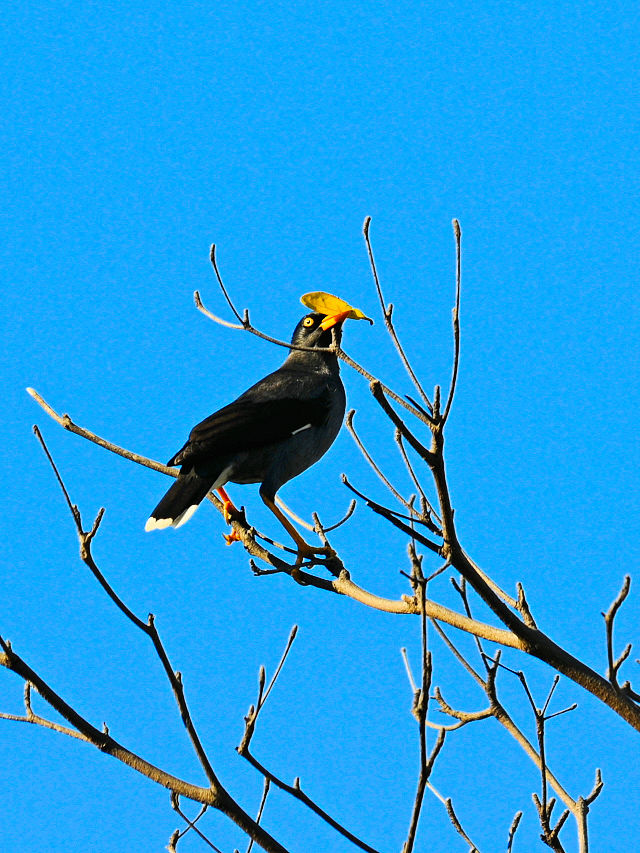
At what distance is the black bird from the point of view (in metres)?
6.44


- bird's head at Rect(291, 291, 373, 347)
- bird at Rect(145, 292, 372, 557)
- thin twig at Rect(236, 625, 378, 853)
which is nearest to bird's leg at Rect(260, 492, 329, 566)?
bird at Rect(145, 292, 372, 557)

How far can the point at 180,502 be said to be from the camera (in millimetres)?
6328

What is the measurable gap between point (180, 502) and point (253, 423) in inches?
28.9

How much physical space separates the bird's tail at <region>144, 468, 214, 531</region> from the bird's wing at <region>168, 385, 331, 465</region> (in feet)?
0.50

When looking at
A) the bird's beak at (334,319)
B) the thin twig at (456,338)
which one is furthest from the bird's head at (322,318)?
the thin twig at (456,338)

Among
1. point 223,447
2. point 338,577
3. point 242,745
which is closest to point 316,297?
point 223,447

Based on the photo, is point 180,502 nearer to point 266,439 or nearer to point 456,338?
point 266,439

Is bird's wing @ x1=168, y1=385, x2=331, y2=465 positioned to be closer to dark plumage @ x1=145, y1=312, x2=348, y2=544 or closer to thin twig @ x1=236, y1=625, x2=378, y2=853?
dark plumage @ x1=145, y1=312, x2=348, y2=544

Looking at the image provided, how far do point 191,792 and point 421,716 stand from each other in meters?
0.90

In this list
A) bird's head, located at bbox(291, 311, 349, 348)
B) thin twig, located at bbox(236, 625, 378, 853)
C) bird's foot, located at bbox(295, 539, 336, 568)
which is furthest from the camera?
bird's head, located at bbox(291, 311, 349, 348)

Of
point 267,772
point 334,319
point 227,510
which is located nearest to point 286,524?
Result: point 227,510

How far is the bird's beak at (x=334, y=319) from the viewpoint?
7441mm

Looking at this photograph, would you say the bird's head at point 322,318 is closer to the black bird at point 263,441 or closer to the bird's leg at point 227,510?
the black bird at point 263,441

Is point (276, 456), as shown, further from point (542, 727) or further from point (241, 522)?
point (542, 727)
